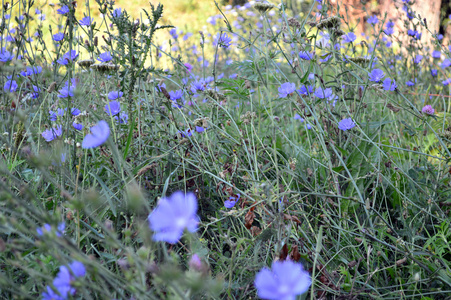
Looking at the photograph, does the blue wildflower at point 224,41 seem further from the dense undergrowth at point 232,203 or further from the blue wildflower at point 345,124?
the blue wildflower at point 345,124

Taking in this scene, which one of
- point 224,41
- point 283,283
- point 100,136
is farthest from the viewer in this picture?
point 224,41

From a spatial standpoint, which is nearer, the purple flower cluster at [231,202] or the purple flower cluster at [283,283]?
the purple flower cluster at [283,283]

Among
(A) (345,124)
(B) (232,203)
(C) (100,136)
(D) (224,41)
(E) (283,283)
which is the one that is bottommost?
(E) (283,283)

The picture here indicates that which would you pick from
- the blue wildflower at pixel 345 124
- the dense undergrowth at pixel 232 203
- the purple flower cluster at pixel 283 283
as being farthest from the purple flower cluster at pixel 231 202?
the purple flower cluster at pixel 283 283

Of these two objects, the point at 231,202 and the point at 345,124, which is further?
the point at 345,124

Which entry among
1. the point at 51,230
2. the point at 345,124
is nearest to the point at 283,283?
the point at 51,230

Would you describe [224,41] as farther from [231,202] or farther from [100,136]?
[100,136]

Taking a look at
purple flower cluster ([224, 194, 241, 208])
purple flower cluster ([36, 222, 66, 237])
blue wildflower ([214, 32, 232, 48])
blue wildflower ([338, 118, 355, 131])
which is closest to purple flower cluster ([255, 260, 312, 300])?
purple flower cluster ([36, 222, 66, 237])

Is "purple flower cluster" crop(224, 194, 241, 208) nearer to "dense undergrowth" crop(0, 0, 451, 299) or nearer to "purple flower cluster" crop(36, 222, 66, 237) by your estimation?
"dense undergrowth" crop(0, 0, 451, 299)

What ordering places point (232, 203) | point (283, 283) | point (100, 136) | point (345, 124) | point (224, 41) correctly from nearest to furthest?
point (283, 283), point (100, 136), point (232, 203), point (345, 124), point (224, 41)

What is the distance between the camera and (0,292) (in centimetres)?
93

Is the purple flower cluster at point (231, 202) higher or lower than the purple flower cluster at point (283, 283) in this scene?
higher

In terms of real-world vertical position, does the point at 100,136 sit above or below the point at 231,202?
below

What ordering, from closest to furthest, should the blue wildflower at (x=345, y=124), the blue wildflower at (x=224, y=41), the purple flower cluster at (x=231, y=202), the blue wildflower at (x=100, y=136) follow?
the blue wildflower at (x=100, y=136), the purple flower cluster at (x=231, y=202), the blue wildflower at (x=345, y=124), the blue wildflower at (x=224, y=41)
